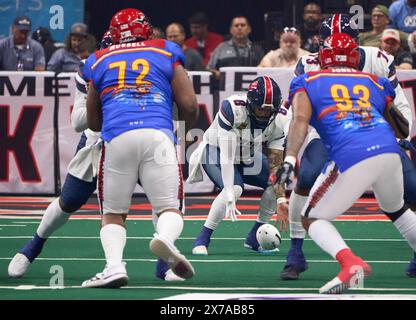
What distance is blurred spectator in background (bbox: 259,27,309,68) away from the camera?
15.3 meters

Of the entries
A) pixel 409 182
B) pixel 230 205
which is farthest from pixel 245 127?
pixel 409 182

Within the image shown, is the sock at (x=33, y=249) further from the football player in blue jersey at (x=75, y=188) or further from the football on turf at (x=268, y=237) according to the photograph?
the football on turf at (x=268, y=237)

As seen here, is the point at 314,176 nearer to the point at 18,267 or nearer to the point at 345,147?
the point at 345,147

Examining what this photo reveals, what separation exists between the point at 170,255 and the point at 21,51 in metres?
9.14

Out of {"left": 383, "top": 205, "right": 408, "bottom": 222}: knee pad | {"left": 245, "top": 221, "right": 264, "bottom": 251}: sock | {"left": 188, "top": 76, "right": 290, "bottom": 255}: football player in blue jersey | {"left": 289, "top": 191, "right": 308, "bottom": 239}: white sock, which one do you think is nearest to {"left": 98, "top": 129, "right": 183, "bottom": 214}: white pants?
{"left": 289, "top": 191, "right": 308, "bottom": 239}: white sock

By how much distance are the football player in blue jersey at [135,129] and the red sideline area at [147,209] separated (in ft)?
16.4

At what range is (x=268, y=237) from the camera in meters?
10.6

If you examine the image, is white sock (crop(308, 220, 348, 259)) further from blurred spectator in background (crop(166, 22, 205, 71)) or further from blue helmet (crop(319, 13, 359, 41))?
blurred spectator in background (crop(166, 22, 205, 71))

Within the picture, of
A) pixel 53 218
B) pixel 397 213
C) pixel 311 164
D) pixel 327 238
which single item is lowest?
pixel 53 218

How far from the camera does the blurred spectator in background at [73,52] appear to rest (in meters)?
16.4

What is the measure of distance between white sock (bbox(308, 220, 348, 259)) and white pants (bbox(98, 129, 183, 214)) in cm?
95

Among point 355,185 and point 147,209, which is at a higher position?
point 355,185

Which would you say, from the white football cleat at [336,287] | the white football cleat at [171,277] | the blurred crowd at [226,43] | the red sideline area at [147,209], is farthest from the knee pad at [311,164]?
the blurred crowd at [226,43]
